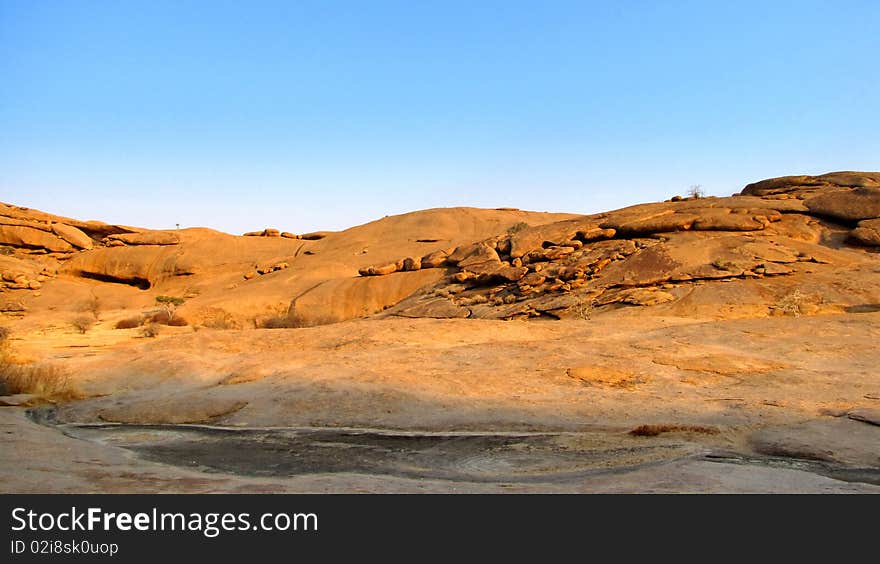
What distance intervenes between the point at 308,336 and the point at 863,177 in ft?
64.5

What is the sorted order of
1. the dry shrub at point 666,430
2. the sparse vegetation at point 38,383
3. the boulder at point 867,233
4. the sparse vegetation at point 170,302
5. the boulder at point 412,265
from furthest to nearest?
the sparse vegetation at point 170,302
the boulder at point 412,265
the boulder at point 867,233
the sparse vegetation at point 38,383
the dry shrub at point 666,430

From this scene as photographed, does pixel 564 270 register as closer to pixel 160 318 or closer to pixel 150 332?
pixel 150 332

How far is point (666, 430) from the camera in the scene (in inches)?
321

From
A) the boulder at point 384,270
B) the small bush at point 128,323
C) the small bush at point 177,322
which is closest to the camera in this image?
the small bush at point 128,323

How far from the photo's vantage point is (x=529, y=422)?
29.2 ft

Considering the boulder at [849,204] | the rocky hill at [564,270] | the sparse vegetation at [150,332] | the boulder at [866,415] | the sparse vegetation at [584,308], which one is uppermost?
the boulder at [849,204]

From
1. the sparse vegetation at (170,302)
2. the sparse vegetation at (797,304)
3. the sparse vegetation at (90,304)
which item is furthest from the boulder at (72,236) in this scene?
the sparse vegetation at (797,304)

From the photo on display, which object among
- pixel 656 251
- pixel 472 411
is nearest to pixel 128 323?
pixel 656 251

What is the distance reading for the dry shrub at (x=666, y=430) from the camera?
8055 mm

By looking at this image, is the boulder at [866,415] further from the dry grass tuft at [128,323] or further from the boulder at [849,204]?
the dry grass tuft at [128,323]

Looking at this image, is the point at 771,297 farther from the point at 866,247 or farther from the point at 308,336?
the point at 308,336

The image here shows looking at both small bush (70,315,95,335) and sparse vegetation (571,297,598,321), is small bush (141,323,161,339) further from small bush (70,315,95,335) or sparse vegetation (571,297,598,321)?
sparse vegetation (571,297,598,321)

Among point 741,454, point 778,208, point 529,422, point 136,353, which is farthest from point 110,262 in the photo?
point 741,454

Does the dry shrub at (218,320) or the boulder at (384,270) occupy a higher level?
the boulder at (384,270)
